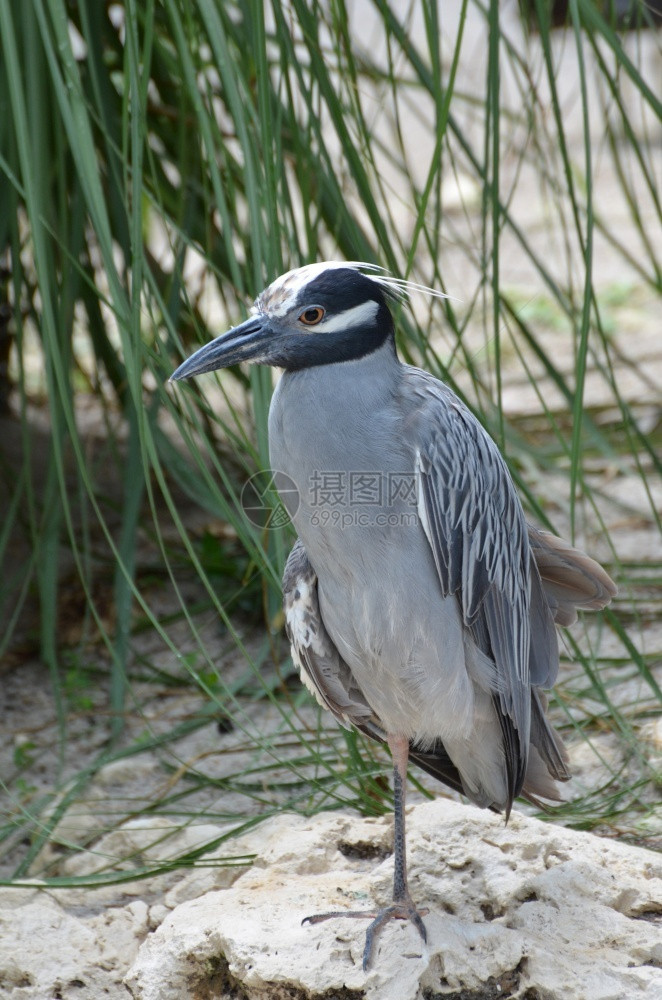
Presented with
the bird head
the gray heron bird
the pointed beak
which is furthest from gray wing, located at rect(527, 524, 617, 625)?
the pointed beak

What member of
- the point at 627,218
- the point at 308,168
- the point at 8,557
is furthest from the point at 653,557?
the point at 627,218

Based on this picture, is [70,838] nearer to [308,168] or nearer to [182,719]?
[182,719]

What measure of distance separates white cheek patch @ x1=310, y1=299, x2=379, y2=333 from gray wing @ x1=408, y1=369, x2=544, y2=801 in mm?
159

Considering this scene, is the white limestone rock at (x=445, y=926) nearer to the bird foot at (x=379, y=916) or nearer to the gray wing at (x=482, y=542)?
the bird foot at (x=379, y=916)

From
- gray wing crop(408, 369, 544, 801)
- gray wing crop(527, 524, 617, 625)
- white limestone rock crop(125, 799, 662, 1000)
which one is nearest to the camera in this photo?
white limestone rock crop(125, 799, 662, 1000)

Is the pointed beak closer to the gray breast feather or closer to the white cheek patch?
the white cheek patch

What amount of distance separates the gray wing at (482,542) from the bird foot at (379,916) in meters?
0.28

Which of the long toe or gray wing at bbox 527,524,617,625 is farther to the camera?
gray wing at bbox 527,524,617,625

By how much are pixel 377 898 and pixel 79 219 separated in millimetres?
1644

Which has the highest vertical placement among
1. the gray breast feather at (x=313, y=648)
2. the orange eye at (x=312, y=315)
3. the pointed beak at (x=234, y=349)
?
the orange eye at (x=312, y=315)

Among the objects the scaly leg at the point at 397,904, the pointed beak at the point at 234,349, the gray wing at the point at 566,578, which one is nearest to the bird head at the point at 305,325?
the pointed beak at the point at 234,349

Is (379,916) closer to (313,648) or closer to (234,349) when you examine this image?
(313,648)

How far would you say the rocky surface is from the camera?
168 cm

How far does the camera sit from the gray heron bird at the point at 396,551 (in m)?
1.75
